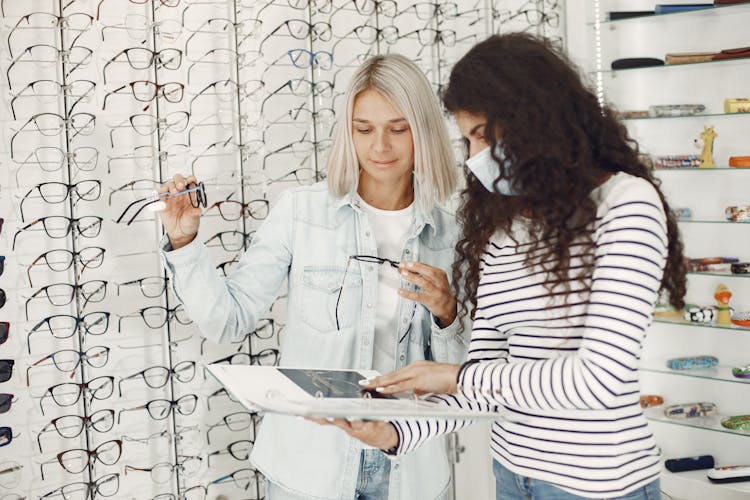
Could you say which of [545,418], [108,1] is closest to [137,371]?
[108,1]

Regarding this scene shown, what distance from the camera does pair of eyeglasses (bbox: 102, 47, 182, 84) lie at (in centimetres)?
216

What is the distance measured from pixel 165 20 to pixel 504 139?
1.25 metres

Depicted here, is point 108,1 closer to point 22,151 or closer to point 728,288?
point 22,151

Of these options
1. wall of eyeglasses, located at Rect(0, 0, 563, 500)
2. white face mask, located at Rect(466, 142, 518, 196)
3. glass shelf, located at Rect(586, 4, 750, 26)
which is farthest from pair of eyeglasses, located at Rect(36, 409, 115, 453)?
glass shelf, located at Rect(586, 4, 750, 26)

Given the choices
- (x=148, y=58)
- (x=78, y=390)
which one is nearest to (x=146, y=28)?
(x=148, y=58)

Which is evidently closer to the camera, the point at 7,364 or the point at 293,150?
the point at 7,364

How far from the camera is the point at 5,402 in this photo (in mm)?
2010

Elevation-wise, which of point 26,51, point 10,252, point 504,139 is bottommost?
point 10,252

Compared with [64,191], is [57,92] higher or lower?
higher

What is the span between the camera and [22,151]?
2.03 m

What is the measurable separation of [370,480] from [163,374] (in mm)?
734

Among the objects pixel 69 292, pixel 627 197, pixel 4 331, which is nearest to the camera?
pixel 627 197

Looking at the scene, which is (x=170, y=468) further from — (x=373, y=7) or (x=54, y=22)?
(x=373, y=7)

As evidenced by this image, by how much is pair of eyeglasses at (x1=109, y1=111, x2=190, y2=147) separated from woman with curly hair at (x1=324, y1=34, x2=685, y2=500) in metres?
1.07
